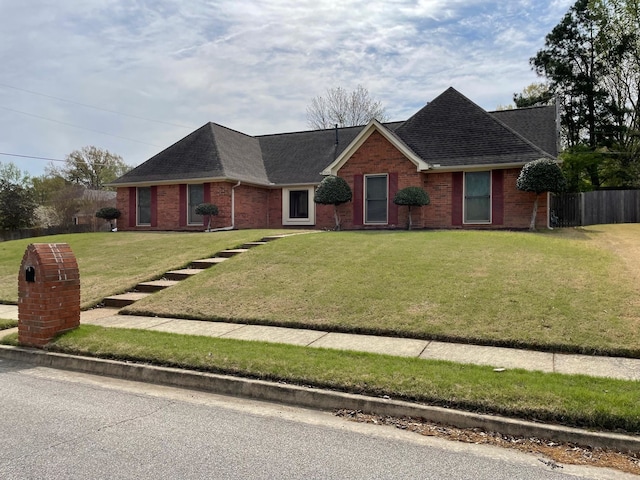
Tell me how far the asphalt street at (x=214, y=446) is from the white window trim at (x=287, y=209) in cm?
1747

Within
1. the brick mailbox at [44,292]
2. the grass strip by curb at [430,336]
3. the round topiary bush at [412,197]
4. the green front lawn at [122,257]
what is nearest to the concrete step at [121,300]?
the green front lawn at [122,257]

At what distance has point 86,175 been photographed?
193 ft

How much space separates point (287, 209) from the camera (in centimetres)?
2355

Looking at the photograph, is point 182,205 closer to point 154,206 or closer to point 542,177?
point 154,206

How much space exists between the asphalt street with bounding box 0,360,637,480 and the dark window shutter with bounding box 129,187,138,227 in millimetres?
19735

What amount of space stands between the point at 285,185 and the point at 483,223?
9785 millimetres

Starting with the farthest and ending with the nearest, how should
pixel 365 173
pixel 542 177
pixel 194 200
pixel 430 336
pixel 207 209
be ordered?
1. pixel 194 200
2. pixel 207 209
3. pixel 365 173
4. pixel 542 177
5. pixel 430 336

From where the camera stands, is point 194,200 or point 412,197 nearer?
point 412,197

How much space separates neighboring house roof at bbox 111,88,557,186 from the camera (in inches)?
714

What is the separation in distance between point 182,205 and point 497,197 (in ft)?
46.2

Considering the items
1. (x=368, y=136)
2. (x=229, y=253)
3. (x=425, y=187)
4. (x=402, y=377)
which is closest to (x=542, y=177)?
(x=425, y=187)

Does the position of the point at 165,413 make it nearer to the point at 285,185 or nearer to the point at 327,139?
the point at 285,185

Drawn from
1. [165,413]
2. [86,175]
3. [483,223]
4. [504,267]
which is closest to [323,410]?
[165,413]

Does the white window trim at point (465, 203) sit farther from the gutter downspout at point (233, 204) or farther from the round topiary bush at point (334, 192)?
the gutter downspout at point (233, 204)
